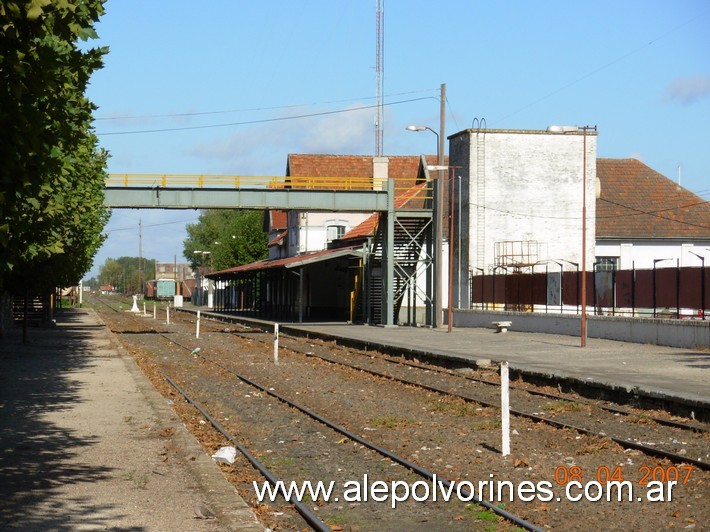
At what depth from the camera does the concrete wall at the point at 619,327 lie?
28.3 metres

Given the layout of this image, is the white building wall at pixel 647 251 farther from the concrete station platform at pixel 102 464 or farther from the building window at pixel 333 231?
the concrete station platform at pixel 102 464

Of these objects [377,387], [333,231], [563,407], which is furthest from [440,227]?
[333,231]

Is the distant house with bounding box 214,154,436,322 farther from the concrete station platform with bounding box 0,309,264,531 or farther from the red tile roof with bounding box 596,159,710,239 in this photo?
the concrete station platform with bounding box 0,309,264,531

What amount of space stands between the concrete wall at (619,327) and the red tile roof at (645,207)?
14.8 m

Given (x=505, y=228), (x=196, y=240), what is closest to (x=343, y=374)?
(x=505, y=228)

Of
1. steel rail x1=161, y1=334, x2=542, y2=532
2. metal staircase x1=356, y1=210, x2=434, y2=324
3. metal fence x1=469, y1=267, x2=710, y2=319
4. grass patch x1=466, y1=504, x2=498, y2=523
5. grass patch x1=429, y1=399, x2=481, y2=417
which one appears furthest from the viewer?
metal staircase x1=356, y1=210, x2=434, y2=324

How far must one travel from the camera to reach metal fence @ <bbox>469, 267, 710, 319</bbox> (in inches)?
1200

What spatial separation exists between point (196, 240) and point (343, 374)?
16242 cm

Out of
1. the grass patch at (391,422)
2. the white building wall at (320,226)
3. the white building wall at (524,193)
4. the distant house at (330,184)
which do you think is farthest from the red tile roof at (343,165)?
the grass patch at (391,422)

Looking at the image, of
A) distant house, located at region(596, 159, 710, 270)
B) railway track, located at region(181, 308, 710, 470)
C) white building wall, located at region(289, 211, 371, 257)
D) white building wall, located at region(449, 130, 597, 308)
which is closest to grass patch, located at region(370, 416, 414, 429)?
railway track, located at region(181, 308, 710, 470)

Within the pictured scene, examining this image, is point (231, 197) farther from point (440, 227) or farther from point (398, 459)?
point (398, 459)

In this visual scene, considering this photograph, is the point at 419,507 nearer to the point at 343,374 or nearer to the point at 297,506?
the point at 297,506

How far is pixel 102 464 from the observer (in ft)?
34.3

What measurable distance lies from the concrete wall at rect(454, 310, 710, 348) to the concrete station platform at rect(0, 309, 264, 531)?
1589 centimetres
